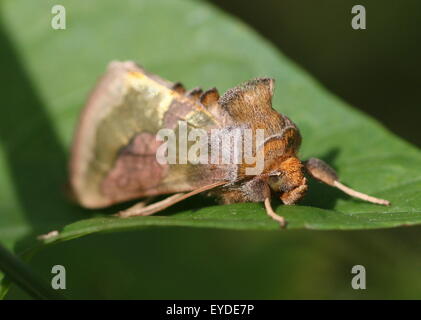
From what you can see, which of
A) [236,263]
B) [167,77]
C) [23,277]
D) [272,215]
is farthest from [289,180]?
[236,263]

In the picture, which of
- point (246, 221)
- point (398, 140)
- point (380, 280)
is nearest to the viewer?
point (246, 221)

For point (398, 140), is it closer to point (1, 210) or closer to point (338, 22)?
point (1, 210)

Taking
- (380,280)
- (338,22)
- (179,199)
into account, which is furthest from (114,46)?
(338,22)

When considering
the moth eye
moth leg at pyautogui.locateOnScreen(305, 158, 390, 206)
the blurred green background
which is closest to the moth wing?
the moth eye

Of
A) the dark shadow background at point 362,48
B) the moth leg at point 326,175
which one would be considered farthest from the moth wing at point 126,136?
the dark shadow background at point 362,48

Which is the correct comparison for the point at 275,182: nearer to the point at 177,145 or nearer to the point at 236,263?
the point at 177,145
